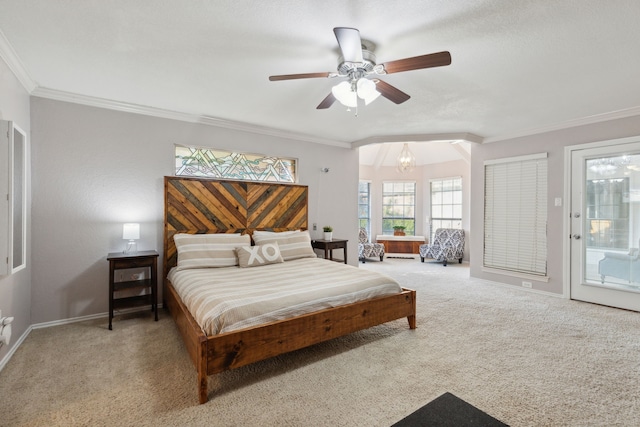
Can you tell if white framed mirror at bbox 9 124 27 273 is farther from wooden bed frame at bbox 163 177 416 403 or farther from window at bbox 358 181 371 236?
window at bbox 358 181 371 236

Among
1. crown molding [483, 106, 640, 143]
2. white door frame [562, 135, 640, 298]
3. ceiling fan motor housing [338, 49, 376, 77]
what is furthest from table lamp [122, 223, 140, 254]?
white door frame [562, 135, 640, 298]

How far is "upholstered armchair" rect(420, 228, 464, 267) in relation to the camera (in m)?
6.98

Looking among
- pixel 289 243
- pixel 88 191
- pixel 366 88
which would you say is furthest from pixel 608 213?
pixel 88 191

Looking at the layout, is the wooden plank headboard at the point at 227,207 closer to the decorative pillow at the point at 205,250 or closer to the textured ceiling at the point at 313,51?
the decorative pillow at the point at 205,250

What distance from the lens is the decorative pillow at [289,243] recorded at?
13.5 feet

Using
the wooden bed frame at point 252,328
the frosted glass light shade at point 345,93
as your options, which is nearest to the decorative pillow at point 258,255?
the wooden bed frame at point 252,328

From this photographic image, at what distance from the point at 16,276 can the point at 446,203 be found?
8.10 meters

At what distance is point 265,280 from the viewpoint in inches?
116

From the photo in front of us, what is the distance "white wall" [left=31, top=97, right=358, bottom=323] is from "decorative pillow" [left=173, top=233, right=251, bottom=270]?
52 cm

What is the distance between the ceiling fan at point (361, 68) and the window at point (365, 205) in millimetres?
5907

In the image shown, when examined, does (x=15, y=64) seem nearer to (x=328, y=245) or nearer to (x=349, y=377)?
(x=349, y=377)

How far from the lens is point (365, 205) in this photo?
856 cm

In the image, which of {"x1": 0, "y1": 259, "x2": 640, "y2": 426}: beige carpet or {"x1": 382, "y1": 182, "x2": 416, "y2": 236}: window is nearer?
{"x1": 0, "y1": 259, "x2": 640, "y2": 426}: beige carpet

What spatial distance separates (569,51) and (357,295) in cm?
265
